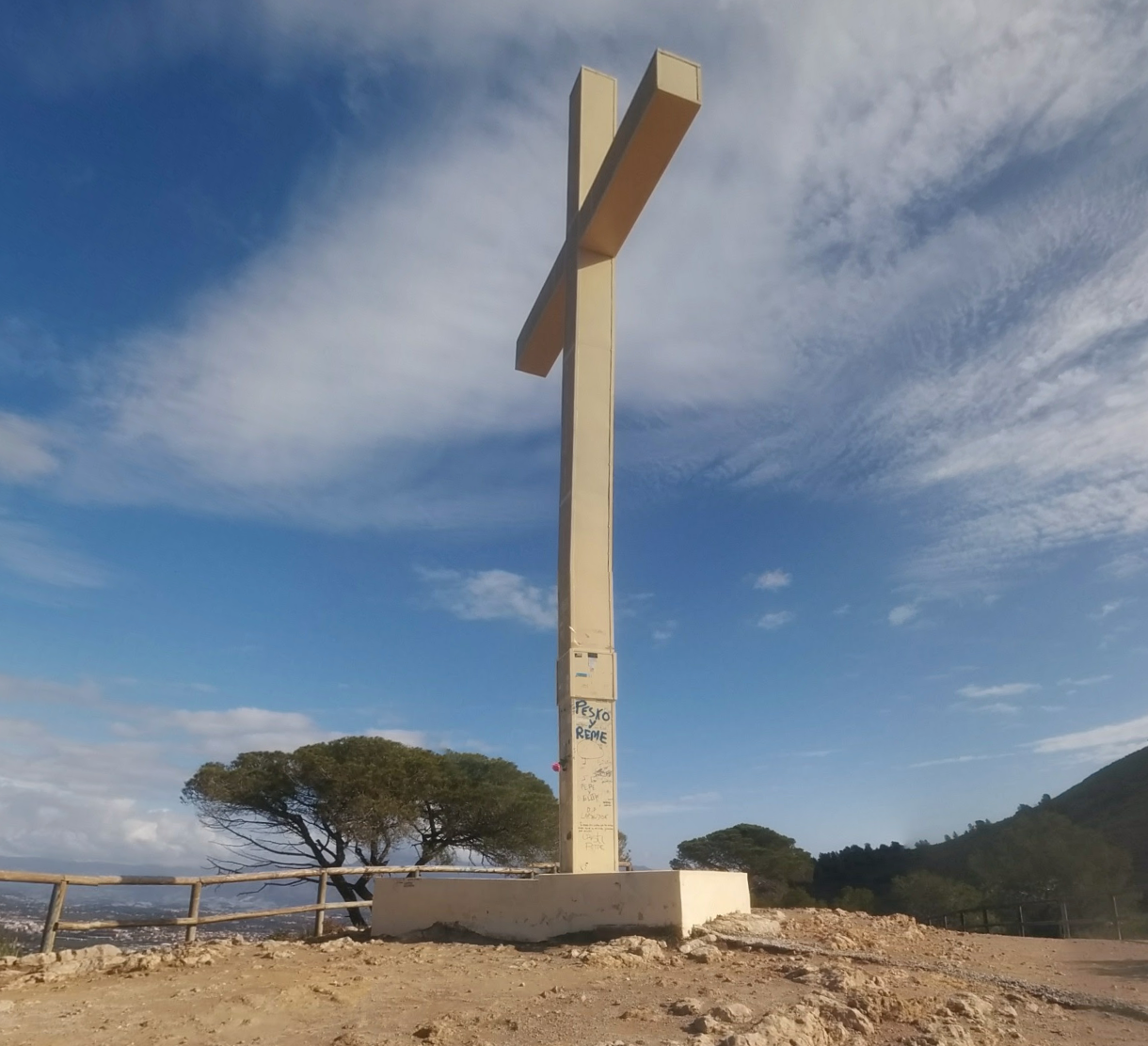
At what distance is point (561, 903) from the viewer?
7.18m

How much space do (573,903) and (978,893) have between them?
2126 centimetres

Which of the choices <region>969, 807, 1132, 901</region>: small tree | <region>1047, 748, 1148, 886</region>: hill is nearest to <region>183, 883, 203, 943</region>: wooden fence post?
<region>969, 807, 1132, 901</region>: small tree

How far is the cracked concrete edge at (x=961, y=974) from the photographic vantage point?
16.2 ft

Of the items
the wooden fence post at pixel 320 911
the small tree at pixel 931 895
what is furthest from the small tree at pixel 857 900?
the wooden fence post at pixel 320 911

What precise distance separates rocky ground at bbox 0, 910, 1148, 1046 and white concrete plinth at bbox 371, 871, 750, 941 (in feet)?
0.82

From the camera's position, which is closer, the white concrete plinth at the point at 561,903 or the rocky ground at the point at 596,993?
the rocky ground at the point at 596,993

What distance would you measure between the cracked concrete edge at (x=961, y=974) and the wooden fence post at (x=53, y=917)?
204 inches

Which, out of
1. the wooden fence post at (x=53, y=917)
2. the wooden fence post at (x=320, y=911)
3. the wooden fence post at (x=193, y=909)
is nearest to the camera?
the wooden fence post at (x=53, y=917)

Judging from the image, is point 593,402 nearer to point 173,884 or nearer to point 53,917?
point 173,884

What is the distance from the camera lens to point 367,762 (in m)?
19.2

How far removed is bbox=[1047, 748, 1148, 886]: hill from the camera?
28141 millimetres

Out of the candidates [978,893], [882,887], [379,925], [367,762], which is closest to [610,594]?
[379,925]

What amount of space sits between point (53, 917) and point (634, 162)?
8.96 meters

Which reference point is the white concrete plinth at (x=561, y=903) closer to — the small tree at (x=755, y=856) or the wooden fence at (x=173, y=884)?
the wooden fence at (x=173, y=884)
